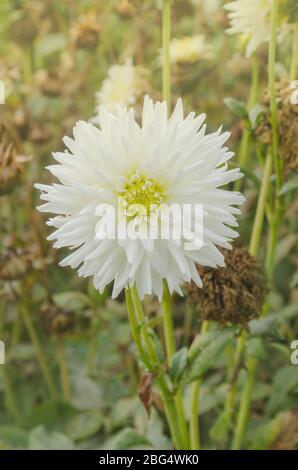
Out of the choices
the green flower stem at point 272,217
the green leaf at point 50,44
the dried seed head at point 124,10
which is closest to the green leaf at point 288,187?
the green flower stem at point 272,217

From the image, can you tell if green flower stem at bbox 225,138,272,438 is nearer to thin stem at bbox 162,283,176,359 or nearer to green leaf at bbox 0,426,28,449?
thin stem at bbox 162,283,176,359

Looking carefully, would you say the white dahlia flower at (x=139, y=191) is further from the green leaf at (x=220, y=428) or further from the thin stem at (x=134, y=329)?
the green leaf at (x=220, y=428)

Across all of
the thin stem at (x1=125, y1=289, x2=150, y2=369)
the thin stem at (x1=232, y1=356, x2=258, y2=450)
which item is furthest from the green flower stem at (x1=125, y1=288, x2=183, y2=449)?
the thin stem at (x1=232, y1=356, x2=258, y2=450)

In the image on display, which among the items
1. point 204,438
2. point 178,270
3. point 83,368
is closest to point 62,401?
point 83,368

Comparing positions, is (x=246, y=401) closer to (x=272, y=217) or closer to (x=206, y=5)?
(x=272, y=217)

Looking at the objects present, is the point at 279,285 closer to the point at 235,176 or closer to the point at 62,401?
the point at 62,401

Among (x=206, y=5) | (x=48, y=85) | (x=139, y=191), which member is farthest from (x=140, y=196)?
(x=206, y=5)
